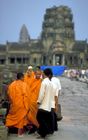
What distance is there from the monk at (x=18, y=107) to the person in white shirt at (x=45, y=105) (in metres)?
0.34

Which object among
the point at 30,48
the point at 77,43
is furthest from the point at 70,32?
the point at 30,48

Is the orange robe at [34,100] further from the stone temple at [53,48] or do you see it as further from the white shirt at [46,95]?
the stone temple at [53,48]

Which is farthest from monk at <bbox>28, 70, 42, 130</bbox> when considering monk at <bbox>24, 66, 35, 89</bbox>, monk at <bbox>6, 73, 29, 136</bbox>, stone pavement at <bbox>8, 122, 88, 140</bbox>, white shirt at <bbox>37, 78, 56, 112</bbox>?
white shirt at <bbox>37, 78, 56, 112</bbox>

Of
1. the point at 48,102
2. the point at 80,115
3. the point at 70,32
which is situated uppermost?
the point at 70,32

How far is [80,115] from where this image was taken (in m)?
15.3

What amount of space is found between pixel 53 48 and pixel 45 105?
81.4m

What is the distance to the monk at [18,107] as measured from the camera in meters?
10.2

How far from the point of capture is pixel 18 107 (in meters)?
10.2

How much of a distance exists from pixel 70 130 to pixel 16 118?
200 centimetres

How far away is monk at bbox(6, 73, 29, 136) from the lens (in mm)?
10211

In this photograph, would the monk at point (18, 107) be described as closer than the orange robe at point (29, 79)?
Yes

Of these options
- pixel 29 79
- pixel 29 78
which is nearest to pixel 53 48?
pixel 29 78

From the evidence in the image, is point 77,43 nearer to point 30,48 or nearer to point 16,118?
point 30,48

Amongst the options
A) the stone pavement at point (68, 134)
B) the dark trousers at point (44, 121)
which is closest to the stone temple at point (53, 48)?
the stone pavement at point (68, 134)
